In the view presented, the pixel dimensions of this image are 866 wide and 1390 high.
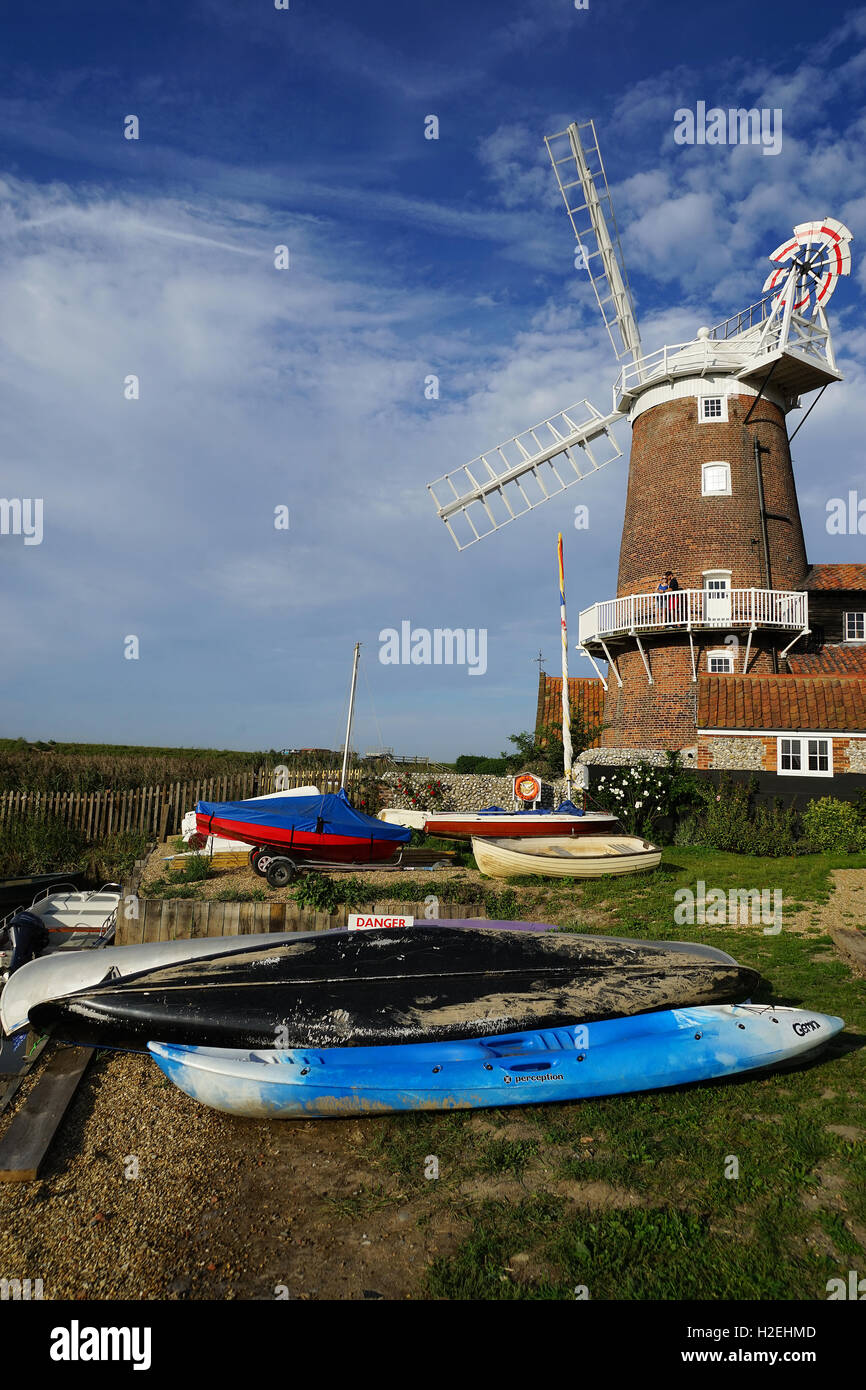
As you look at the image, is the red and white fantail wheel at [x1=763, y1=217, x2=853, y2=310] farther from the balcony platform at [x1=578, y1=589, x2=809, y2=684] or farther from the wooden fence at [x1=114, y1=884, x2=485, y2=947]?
the wooden fence at [x1=114, y1=884, x2=485, y2=947]

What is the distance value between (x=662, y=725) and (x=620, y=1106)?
56.1 ft

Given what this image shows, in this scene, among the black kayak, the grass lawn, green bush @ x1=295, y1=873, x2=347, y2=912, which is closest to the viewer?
the grass lawn

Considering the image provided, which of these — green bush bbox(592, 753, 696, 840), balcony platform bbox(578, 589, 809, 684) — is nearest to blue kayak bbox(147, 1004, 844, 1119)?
green bush bbox(592, 753, 696, 840)

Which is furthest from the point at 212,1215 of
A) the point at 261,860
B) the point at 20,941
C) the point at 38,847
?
the point at 38,847

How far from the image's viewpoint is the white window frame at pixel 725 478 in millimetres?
22453

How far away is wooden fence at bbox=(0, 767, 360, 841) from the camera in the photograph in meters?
17.8

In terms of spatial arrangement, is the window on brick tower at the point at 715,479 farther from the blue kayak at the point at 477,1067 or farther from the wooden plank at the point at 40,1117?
the wooden plank at the point at 40,1117

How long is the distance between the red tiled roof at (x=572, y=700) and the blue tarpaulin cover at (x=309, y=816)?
39.5ft

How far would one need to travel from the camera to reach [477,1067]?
18.3 ft

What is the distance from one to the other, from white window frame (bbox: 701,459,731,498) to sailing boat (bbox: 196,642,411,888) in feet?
50.4

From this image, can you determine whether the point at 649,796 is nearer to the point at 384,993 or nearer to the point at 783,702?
the point at 783,702
